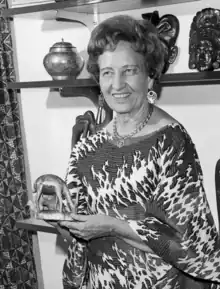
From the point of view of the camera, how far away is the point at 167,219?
124cm

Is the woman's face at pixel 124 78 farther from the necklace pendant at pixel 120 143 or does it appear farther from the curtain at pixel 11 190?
the curtain at pixel 11 190

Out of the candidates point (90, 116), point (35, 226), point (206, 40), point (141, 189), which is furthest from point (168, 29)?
point (35, 226)

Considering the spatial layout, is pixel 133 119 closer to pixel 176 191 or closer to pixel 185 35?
pixel 176 191

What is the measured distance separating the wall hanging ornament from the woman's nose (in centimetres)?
51

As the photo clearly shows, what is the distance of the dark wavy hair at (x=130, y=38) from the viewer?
1239mm

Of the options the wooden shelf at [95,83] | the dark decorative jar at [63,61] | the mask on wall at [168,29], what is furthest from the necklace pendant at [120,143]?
the dark decorative jar at [63,61]

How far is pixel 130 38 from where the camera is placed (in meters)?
1.24

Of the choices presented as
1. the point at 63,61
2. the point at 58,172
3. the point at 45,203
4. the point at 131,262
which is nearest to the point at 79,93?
the point at 63,61

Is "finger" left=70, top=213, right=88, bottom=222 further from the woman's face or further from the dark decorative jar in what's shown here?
the dark decorative jar

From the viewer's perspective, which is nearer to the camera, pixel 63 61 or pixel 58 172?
pixel 63 61

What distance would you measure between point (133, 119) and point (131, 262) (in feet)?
1.15

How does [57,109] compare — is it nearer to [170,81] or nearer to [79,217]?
[170,81]

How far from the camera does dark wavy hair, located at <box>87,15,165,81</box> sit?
124 centimetres

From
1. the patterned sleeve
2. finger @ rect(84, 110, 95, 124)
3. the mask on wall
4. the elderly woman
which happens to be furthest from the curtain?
the patterned sleeve
